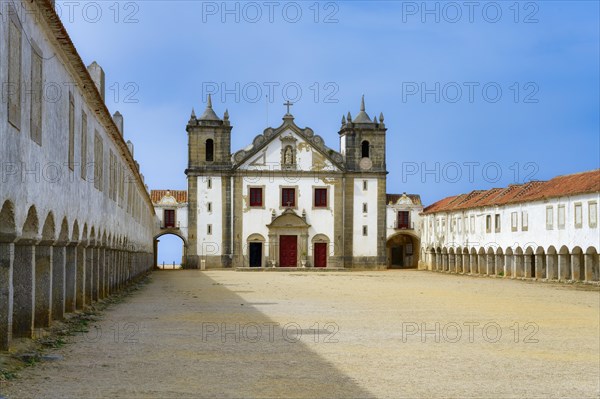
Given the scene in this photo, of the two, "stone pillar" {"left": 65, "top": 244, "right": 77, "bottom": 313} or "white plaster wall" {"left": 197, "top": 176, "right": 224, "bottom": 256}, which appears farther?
"white plaster wall" {"left": 197, "top": 176, "right": 224, "bottom": 256}

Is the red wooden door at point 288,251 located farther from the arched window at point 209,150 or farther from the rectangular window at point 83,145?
the rectangular window at point 83,145

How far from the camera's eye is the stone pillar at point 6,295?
10.5 meters

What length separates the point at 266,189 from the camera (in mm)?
55688

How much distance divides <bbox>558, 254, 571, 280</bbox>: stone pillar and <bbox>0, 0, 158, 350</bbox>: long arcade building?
77.6 ft

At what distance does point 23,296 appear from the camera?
39.0ft

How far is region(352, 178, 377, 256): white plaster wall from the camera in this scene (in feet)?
185

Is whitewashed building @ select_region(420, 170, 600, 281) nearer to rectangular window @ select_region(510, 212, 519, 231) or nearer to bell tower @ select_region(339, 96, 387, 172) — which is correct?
rectangular window @ select_region(510, 212, 519, 231)

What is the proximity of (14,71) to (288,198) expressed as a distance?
4497 centimetres

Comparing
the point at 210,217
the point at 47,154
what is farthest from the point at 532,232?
the point at 47,154

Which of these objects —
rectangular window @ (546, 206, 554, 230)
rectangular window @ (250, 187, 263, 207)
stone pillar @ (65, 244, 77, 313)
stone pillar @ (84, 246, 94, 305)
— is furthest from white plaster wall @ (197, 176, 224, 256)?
stone pillar @ (65, 244, 77, 313)

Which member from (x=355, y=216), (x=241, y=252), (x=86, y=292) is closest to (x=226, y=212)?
(x=241, y=252)

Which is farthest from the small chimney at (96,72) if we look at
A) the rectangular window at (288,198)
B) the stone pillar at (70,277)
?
the rectangular window at (288,198)

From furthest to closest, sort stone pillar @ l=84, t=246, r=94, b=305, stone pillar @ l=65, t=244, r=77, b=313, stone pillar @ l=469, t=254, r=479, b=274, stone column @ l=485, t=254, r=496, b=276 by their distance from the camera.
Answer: stone pillar @ l=469, t=254, r=479, b=274 → stone column @ l=485, t=254, r=496, b=276 → stone pillar @ l=84, t=246, r=94, b=305 → stone pillar @ l=65, t=244, r=77, b=313

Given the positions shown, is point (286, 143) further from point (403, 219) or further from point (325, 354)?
point (325, 354)
